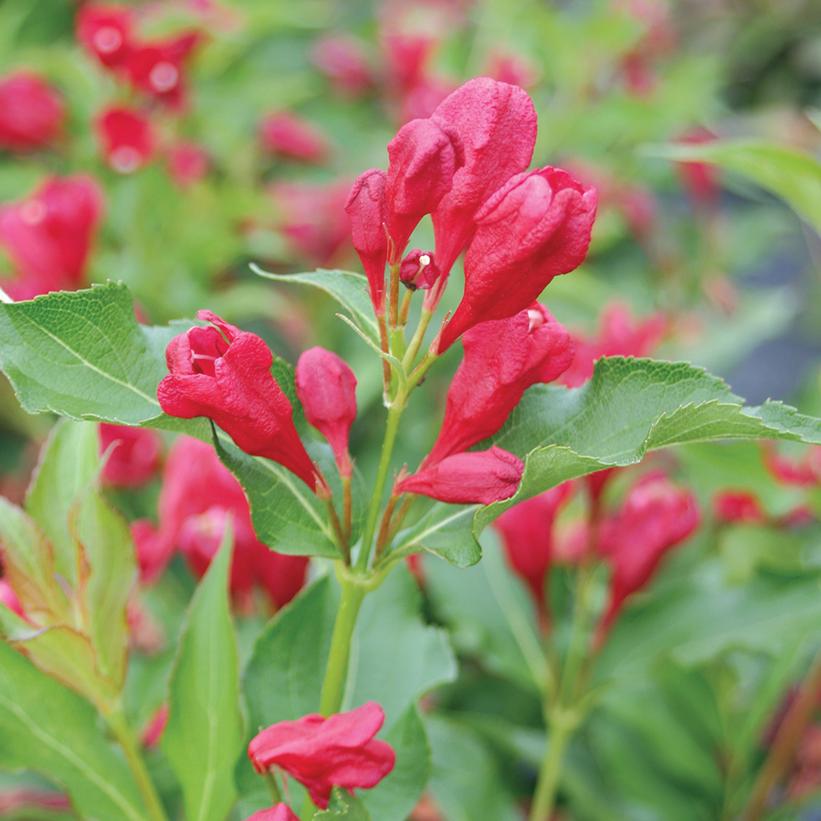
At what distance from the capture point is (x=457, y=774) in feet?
3.19

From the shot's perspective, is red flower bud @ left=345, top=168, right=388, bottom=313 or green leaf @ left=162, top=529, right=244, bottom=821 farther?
green leaf @ left=162, top=529, right=244, bottom=821

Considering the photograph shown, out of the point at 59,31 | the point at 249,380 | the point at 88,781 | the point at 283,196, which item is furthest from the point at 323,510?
the point at 59,31

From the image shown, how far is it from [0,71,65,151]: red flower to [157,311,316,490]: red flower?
3.93 feet

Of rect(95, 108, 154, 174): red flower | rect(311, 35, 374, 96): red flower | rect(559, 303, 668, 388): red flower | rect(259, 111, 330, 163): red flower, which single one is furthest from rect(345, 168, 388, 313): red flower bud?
rect(311, 35, 374, 96): red flower

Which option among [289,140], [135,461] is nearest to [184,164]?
[289,140]

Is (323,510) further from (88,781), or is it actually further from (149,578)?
(149,578)

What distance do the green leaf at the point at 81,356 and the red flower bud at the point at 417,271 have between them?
5.4 inches

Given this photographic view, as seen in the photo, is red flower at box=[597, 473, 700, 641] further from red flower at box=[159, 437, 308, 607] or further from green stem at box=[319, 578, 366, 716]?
green stem at box=[319, 578, 366, 716]

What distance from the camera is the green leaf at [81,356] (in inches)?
21.5

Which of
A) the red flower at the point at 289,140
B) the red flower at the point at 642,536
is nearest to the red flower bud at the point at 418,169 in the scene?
the red flower at the point at 642,536

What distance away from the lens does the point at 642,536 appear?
93cm

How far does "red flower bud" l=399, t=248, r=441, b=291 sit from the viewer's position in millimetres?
556

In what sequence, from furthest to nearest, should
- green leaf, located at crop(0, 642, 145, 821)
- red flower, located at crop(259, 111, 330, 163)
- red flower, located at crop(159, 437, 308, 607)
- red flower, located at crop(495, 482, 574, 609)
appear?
1. red flower, located at crop(259, 111, 330, 163)
2. red flower, located at crop(495, 482, 574, 609)
3. red flower, located at crop(159, 437, 308, 607)
4. green leaf, located at crop(0, 642, 145, 821)

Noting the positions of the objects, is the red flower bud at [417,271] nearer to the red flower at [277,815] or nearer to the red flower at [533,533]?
the red flower at [277,815]
